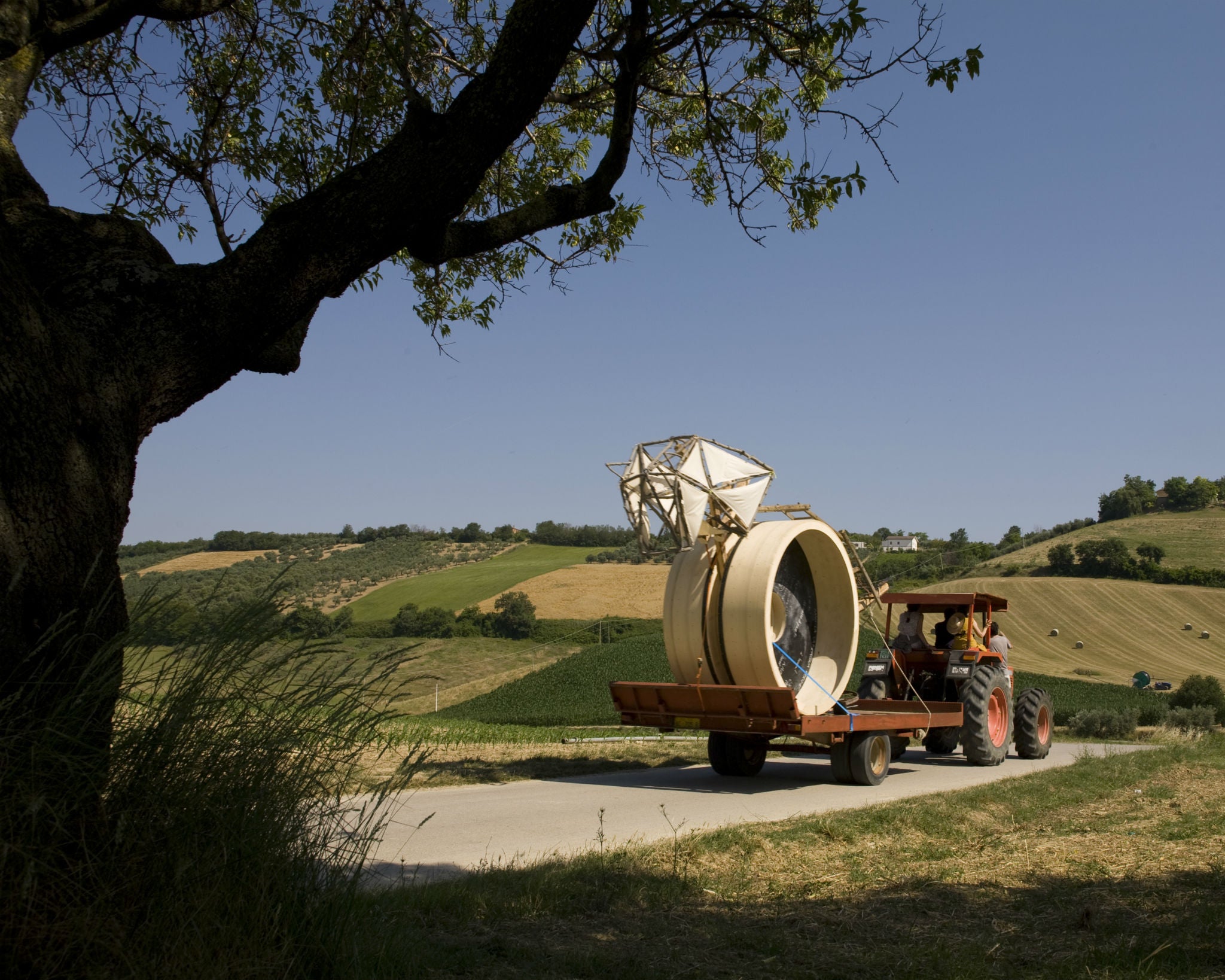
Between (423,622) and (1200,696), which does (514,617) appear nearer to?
(423,622)

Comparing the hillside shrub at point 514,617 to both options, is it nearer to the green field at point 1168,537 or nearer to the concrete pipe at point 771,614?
the green field at point 1168,537

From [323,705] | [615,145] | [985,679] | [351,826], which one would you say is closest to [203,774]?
[323,705]

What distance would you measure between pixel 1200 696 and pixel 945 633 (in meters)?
12.7

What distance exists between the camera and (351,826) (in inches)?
151

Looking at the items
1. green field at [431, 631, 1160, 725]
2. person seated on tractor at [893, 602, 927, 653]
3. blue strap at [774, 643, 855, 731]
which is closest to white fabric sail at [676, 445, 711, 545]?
blue strap at [774, 643, 855, 731]

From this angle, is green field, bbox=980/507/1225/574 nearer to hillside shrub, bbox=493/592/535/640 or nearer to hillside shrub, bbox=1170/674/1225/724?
hillside shrub, bbox=493/592/535/640

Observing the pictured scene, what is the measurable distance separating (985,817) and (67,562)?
25.5 feet

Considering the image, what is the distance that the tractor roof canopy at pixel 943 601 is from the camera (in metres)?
14.4

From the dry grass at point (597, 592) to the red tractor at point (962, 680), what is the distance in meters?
33.4

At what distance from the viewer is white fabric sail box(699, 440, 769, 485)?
11.3m

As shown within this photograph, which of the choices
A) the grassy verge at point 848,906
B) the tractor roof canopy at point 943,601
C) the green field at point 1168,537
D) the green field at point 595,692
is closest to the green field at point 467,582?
the green field at point 595,692

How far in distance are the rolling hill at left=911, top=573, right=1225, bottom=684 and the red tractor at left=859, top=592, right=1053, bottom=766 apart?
Result: 22732 millimetres

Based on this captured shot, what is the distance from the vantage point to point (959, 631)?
14.8 m

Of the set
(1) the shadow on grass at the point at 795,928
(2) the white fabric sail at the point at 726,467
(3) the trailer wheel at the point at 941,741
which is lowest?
(3) the trailer wheel at the point at 941,741
